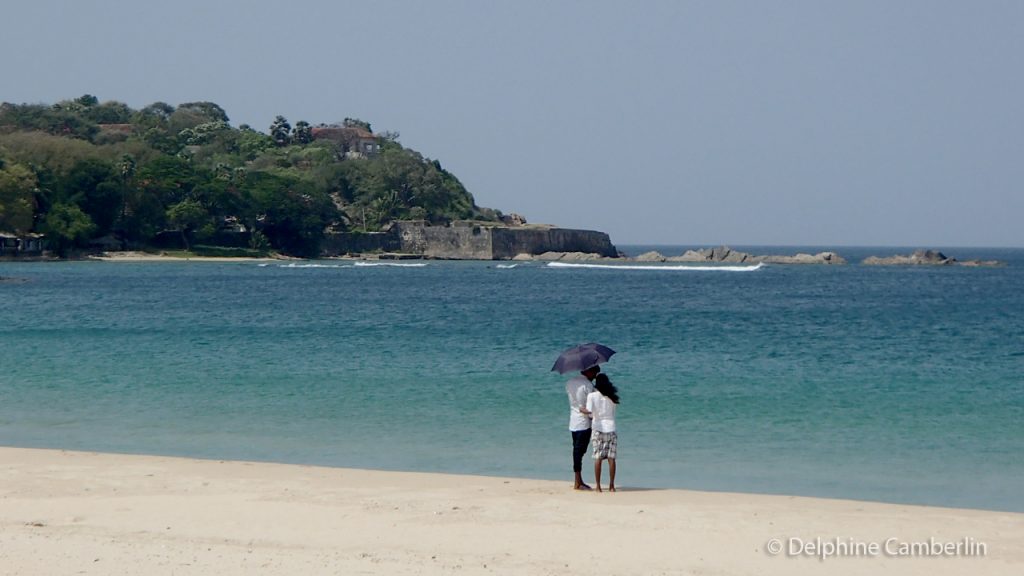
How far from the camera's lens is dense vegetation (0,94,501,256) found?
99.5 meters

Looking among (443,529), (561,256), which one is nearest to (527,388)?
(443,529)

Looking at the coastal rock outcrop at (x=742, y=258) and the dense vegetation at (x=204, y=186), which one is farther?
the coastal rock outcrop at (x=742, y=258)

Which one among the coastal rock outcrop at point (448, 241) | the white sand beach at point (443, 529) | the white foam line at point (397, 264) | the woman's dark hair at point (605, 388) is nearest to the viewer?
the white sand beach at point (443, 529)

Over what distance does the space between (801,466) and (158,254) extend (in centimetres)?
A: 9850

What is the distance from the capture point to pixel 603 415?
43.0 feet

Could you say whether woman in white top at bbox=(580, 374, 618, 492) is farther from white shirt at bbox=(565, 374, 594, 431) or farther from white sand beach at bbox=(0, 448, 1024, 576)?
white sand beach at bbox=(0, 448, 1024, 576)

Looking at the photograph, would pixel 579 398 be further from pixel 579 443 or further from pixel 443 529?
pixel 443 529

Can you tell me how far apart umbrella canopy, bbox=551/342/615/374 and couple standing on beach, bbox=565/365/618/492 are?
0.10 m

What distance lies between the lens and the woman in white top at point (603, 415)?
42.8 feet

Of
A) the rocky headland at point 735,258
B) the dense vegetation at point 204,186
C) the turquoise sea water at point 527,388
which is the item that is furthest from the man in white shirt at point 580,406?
the rocky headland at point 735,258

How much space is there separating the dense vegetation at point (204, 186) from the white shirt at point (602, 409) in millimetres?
87805

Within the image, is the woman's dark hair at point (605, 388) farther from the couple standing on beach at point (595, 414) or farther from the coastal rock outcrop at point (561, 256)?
the coastal rock outcrop at point (561, 256)

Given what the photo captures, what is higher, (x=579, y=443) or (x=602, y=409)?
(x=602, y=409)

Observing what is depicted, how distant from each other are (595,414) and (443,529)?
8.19 feet
